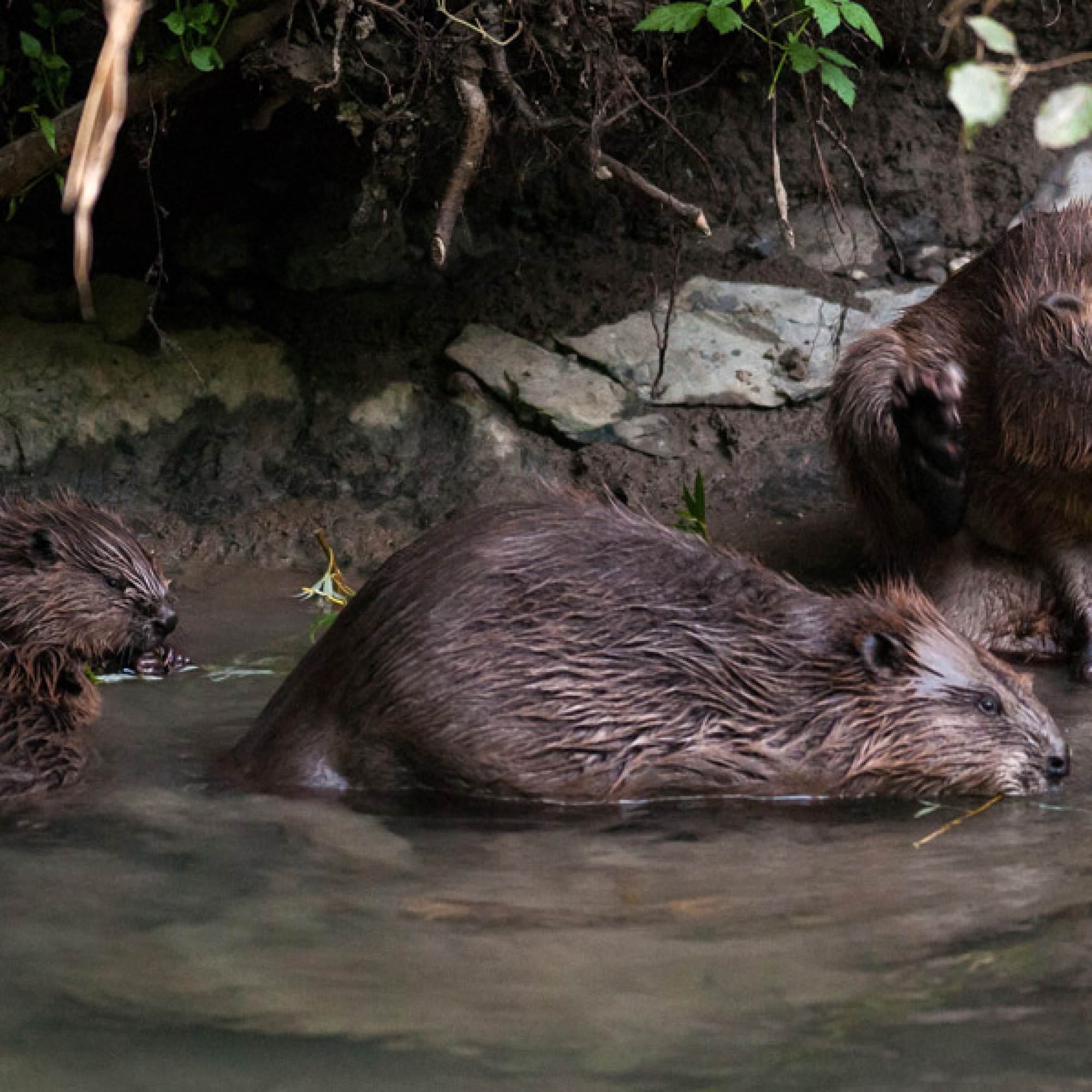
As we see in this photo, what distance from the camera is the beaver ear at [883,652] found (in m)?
3.33

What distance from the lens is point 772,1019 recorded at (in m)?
2.11

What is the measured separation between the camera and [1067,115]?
4.18 feet

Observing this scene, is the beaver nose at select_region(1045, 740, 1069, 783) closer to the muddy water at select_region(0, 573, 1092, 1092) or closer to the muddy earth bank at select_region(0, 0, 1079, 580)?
the muddy water at select_region(0, 573, 1092, 1092)

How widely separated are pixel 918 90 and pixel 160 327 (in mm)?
2748

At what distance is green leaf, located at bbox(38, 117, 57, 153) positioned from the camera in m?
4.34

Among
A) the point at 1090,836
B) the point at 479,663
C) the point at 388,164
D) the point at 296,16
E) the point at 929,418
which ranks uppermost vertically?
the point at 296,16

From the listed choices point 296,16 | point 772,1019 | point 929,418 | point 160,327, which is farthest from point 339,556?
point 772,1019

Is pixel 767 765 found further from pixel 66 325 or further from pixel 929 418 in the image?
pixel 66 325

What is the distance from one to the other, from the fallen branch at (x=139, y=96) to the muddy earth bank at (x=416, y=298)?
17.5 inches

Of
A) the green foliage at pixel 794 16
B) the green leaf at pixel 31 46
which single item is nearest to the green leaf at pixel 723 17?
the green foliage at pixel 794 16

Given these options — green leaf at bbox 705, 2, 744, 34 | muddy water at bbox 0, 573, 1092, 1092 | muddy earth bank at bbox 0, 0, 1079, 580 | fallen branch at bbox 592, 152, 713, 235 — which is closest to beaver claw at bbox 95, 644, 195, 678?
muddy earth bank at bbox 0, 0, 1079, 580

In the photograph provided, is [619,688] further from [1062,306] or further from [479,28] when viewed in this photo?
[479,28]

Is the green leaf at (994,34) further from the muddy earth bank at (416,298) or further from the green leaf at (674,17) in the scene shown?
the muddy earth bank at (416,298)

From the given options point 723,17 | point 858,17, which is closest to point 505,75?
point 723,17
